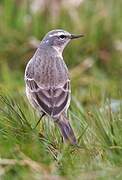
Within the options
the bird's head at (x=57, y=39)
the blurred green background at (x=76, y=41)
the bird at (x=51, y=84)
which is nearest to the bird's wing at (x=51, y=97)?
the bird at (x=51, y=84)

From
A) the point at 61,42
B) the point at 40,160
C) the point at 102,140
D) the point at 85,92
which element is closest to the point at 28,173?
the point at 40,160

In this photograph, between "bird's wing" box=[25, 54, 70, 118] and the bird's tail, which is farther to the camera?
"bird's wing" box=[25, 54, 70, 118]

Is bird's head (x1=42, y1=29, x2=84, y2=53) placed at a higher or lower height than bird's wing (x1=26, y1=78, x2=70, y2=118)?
higher

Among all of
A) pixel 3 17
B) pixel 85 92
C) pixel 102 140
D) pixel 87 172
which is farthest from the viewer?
pixel 3 17

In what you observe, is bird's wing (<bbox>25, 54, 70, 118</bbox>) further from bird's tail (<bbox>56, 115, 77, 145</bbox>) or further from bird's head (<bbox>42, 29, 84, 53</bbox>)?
bird's head (<bbox>42, 29, 84, 53</bbox>)

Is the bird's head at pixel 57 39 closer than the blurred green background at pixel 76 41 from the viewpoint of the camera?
Yes

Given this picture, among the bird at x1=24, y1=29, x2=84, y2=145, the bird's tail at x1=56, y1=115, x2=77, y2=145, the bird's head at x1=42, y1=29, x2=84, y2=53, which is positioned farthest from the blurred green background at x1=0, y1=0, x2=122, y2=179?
the bird's tail at x1=56, y1=115, x2=77, y2=145

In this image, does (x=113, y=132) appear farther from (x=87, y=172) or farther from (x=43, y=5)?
(x=43, y=5)

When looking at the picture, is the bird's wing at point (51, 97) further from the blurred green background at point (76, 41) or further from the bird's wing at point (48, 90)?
the blurred green background at point (76, 41)

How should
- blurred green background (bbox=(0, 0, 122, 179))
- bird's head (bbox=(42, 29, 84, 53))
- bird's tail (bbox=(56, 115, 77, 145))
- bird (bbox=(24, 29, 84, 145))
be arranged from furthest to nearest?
blurred green background (bbox=(0, 0, 122, 179)), bird's head (bbox=(42, 29, 84, 53)), bird (bbox=(24, 29, 84, 145)), bird's tail (bbox=(56, 115, 77, 145))
